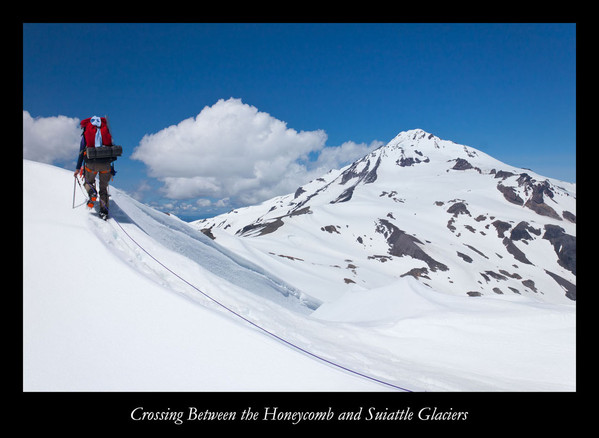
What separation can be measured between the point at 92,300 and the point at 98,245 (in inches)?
84.5

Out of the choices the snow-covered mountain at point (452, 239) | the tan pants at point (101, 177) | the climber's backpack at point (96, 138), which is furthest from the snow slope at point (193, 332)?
the snow-covered mountain at point (452, 239)

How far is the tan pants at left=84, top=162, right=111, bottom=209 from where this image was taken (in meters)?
9.98

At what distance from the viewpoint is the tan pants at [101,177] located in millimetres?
9977

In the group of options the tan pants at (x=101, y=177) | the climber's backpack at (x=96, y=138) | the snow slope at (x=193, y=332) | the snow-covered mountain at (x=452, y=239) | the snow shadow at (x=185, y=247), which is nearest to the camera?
the snow slope at (x=193, y=332)

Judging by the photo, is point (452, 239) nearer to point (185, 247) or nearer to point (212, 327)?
point (185, 247)

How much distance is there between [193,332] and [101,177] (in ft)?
22.5

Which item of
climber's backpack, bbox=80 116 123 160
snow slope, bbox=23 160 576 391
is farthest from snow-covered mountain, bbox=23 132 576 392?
climber's backpack, bbox=80 116 123 160

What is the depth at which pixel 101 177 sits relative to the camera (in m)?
10.1

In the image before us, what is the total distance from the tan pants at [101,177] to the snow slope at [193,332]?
28.2 inches

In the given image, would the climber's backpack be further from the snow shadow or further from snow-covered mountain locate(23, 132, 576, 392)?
the snow shadow

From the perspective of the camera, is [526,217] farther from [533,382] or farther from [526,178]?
[533,382]

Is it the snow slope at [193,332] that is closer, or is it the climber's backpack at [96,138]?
the snow slope at [193,332]

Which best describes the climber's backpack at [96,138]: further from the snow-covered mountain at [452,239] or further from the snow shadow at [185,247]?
the snow-covered mountain at [452,239]

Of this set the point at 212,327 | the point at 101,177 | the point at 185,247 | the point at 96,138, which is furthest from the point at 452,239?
the point at 212,327
